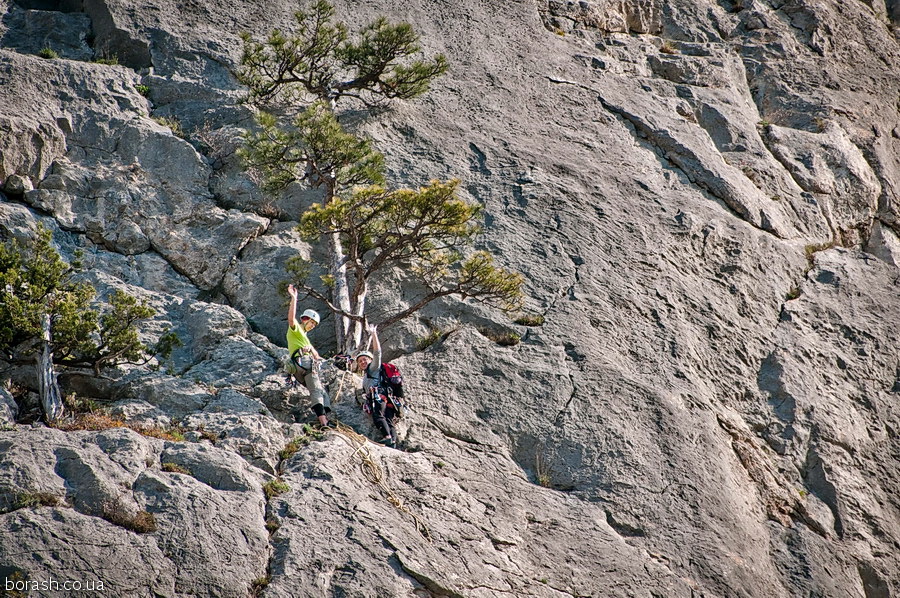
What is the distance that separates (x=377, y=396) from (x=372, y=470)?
1.19m

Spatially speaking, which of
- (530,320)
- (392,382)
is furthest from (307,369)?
(530,320)

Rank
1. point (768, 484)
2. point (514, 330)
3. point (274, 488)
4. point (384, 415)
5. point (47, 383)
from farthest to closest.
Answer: point (514, 330), point (768, 484), point (384, 415), point (47, 383), point (274, 488)

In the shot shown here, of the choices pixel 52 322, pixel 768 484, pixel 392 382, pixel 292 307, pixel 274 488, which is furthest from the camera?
pixel 768 484

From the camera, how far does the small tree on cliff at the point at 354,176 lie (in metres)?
12.3

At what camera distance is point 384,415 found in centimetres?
1091

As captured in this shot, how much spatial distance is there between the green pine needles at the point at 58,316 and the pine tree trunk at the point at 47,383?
0.29ft

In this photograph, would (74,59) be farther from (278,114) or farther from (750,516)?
(750,516)

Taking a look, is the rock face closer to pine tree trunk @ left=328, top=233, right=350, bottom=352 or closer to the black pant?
the black pant

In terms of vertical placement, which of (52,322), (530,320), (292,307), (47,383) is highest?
(292,307)

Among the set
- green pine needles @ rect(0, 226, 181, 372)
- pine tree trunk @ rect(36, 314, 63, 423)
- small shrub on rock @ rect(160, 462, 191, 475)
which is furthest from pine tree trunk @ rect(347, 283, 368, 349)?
pine tree trunk @ rect(36, 314, 63, 423)

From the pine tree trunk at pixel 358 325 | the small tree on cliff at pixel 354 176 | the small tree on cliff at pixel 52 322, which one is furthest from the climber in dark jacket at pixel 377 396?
the small tree on cliff at pixel 52 322

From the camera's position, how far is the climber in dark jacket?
1082cm

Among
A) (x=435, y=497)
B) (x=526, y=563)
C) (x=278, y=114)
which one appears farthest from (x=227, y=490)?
(x=278, y=114)

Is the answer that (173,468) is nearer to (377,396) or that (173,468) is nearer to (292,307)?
(377,396)
